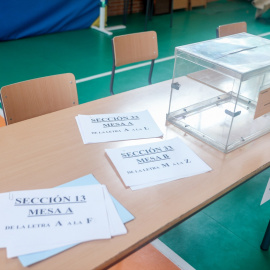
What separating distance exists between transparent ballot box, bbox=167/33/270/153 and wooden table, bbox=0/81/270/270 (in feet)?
0.19

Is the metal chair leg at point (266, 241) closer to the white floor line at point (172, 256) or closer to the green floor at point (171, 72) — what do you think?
the green floor at point (171, 72)

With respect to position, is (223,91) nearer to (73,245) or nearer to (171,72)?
(73,245)

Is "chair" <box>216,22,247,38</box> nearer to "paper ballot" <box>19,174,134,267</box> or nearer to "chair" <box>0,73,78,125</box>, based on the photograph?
"chair" <box>0,73,78,125</box>

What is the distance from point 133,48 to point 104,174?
1405 millimetres

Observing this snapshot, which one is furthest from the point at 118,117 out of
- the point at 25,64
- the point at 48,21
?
the point at 48,21

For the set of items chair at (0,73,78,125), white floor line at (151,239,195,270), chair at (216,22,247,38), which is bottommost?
white floor line at (151,239,195,270)

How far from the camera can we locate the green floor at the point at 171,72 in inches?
74.3

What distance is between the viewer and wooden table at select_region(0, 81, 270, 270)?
93 cm

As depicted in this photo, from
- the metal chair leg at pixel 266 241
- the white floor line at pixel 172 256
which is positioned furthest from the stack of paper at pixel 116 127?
the metal chair leg at pixel 266 241

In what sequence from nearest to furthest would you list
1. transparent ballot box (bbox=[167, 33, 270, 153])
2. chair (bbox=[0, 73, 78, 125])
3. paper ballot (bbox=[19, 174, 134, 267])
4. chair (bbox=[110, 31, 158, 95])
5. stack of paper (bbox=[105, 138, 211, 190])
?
paper ballot (bbox=[19, 174, 134, 267]), stack of paper (bbox=[105, 138, 211, 190]), transparent ballot box (bbox=[167, 33, 270, 153]), chair (bbox=[0, 73, 78, 125]), chair (bbox=[110, 31, 158, 95])

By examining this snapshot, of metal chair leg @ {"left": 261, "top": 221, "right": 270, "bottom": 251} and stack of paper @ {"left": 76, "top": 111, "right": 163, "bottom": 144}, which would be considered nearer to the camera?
stack of paper @ {"left": 76, "top": 111, "right": 163, "bottom": 144}

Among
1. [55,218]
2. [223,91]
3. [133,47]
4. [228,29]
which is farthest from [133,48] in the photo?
[55,218]

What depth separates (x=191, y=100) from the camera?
1.64m

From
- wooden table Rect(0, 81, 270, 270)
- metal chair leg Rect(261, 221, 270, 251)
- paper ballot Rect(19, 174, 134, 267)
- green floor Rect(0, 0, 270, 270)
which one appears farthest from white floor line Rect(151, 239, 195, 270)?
paper ballot Rect(19, 174, 134, 267)
